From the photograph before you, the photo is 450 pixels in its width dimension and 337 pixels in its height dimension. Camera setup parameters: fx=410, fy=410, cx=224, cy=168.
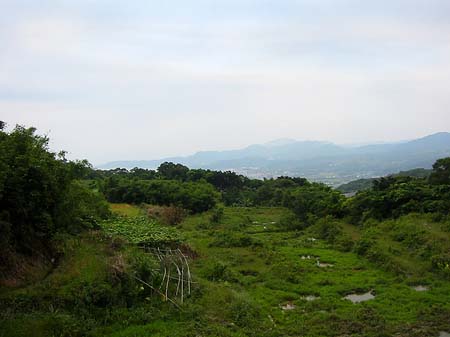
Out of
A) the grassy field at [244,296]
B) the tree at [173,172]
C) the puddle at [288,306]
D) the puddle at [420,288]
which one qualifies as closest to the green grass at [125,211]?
the grassy field at [244,296]

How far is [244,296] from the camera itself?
13.4 metres

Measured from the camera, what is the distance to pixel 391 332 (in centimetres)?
1073

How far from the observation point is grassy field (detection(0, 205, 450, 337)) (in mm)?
10242

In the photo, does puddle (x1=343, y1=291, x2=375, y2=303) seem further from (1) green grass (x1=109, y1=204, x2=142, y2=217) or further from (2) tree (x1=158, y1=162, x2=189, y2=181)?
(2) tree (x1=158, y1=162, x2=189, y2=181)

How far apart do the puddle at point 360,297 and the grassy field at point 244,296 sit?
0.77 ft

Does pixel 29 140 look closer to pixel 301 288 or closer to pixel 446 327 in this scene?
pixel 301 288

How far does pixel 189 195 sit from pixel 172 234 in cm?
1943

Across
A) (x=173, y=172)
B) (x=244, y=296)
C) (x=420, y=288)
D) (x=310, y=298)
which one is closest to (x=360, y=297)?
(x=310, y=298)

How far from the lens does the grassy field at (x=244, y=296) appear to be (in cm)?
1024

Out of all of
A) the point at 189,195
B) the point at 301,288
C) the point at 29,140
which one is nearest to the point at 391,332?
the point at 301,288

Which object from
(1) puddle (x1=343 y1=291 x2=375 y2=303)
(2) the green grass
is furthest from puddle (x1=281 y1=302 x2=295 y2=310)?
(2) the green grass

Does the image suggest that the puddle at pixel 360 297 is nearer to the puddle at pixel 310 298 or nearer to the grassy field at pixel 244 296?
the grassy field at pixel 244 296

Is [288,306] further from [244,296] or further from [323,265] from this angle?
[323,265]

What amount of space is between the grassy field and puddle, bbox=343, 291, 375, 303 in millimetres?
236
